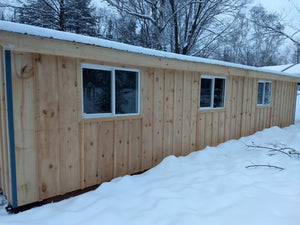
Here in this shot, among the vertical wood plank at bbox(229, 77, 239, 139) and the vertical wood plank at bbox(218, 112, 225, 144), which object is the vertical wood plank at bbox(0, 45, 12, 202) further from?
the vertical wood plank at bbox(229, 77, 239, 139)

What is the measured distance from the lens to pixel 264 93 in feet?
21.0

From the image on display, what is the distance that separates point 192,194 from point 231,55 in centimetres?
1914

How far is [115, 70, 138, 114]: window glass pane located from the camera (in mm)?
3152

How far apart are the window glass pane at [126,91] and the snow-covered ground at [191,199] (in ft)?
3.72

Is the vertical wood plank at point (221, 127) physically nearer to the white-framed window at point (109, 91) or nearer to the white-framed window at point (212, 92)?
the white-framed window at point (212, 92)

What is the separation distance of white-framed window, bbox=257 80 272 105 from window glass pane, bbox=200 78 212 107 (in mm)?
2506


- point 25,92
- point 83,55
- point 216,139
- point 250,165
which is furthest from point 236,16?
point 25,92

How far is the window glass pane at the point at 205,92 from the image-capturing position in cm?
455

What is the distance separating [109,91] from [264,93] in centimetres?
554

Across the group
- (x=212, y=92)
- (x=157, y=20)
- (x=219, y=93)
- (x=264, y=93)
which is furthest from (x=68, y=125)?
(x=157, y=20)

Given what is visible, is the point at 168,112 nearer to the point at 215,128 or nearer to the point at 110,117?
the point at 110,117

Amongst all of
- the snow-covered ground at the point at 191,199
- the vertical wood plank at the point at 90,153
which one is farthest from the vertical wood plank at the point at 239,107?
the vertical wood plank at the point at 90,153

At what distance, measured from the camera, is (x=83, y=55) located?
2543mm

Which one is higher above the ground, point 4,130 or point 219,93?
point 219,93
